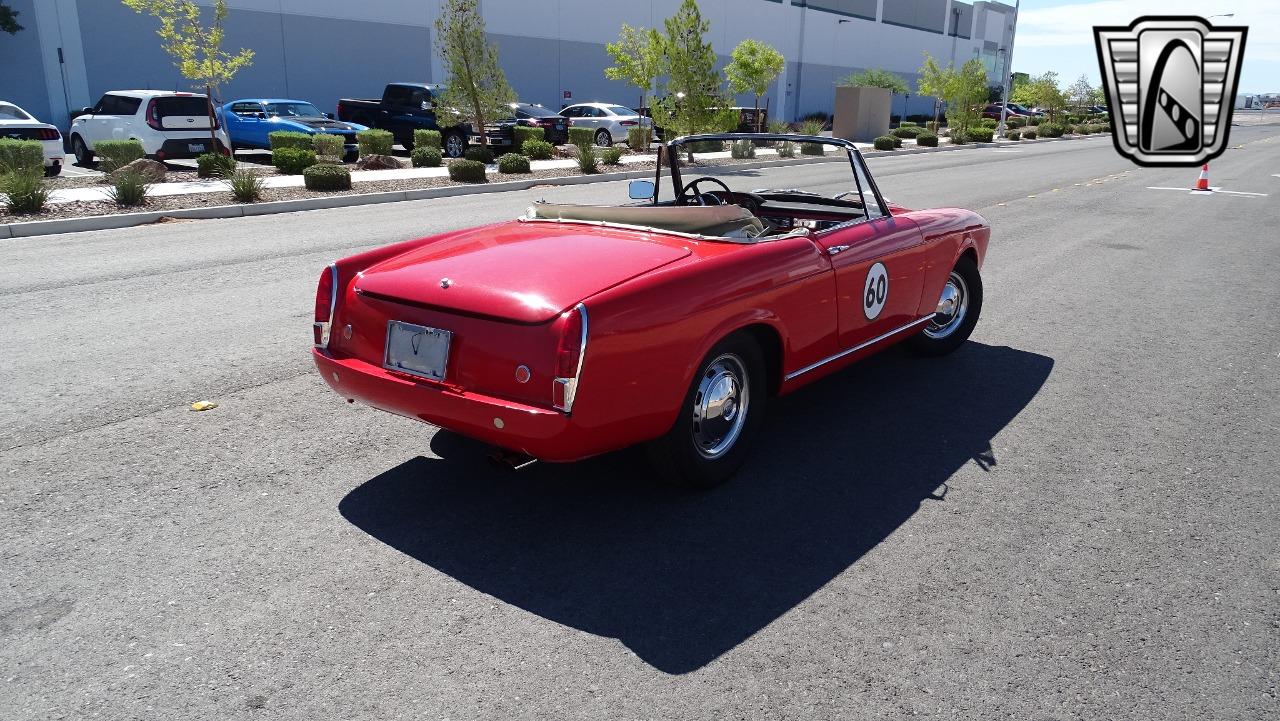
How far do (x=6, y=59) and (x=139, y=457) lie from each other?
31051 mm

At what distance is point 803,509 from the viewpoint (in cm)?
412

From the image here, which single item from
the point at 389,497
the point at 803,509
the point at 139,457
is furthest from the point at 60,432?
the point at 803,509

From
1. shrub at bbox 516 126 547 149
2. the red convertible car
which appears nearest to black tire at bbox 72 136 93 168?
shrub at bbox 516 126 547 149

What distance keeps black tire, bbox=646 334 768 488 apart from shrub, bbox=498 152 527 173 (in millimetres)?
17127

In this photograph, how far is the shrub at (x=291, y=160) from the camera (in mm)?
19234

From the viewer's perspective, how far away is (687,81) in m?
25.6

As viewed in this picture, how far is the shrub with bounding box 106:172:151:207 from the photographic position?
1375 centimetres

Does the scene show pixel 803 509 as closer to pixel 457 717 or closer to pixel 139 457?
pixel 457 717

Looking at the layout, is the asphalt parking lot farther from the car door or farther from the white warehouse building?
the white warehouse building

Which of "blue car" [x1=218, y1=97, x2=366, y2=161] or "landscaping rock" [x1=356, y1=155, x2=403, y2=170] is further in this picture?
"blue car" [x1=218, y1=97, x2=366, y2=161]

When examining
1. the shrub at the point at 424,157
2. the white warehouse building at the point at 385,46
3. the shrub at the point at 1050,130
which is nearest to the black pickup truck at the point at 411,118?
the shrub at the point at 424,157

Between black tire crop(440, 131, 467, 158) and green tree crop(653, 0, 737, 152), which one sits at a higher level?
green tree crop(653, 0, 737, 152)

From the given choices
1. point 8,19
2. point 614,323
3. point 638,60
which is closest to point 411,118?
point 638,60

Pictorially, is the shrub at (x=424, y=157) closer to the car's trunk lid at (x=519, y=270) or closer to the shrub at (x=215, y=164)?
the shrub at (x=215, y=164)
